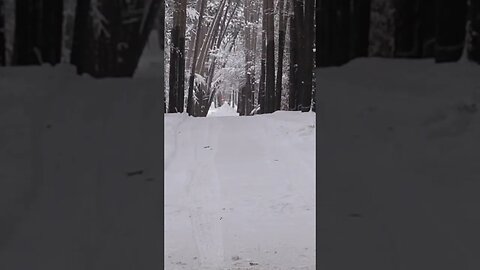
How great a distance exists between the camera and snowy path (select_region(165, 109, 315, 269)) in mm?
3912

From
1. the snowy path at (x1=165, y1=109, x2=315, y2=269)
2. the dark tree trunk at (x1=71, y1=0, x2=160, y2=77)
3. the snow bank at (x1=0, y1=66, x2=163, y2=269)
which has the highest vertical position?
the dark tree trunk at (x1=71, y1=0, x2=160, y2=77)

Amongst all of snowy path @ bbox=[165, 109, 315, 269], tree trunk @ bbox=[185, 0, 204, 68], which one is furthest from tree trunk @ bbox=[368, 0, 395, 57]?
tree trunk @ bbox=[185, 0, 204, 68]

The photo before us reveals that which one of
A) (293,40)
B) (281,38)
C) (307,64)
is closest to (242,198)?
(307,64)

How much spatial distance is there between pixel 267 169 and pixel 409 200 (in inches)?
191

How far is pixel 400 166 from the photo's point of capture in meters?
2.05

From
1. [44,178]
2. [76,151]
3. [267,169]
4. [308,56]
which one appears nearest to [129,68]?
[76,151]

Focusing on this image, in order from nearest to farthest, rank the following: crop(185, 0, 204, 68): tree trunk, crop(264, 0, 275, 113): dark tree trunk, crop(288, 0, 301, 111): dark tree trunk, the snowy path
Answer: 1. the snowy path
2. crop(288, 0, 301, 111): dark tree trunk
3. crop(264, 0, 275, 113): dark tree trunk
4. crop(185, 0, 204, 68): tree trunk

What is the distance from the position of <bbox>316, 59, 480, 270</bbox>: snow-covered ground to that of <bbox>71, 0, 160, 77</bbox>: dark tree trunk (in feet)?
2.39

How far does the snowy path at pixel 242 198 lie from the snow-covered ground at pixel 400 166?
160 centimetres

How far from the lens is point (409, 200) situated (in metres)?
2.06

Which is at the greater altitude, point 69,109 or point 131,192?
point 69,109

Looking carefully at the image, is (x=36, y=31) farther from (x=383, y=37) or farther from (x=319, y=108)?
(x=383, y=37)

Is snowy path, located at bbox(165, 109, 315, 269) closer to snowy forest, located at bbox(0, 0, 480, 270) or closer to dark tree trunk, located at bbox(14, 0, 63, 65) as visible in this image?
snowy forest, located at bbox(0, 0, 480, 270)

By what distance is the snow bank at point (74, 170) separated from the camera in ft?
6.59
